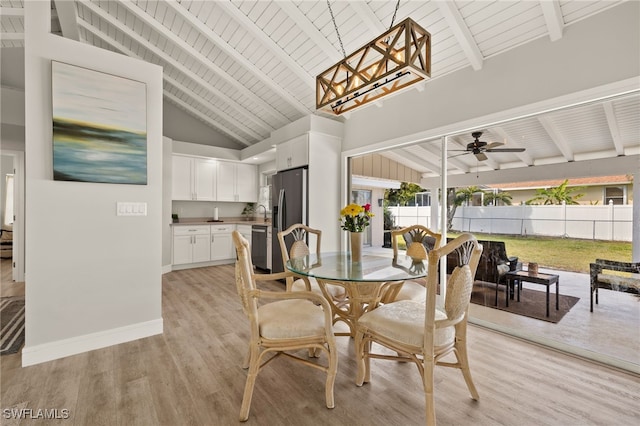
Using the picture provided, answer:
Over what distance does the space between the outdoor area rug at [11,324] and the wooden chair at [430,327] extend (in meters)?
2.97

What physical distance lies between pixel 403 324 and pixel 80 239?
2.67m

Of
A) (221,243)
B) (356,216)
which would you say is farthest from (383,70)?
(221,243)

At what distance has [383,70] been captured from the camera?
183 cm

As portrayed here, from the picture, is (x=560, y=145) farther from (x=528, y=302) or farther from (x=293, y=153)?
(x=293, y=153)

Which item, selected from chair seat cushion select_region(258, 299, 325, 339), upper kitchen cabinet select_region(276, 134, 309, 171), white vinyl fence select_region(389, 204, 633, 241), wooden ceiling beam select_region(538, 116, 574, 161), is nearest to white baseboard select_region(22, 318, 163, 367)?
chair seat cushion select_region(258, 299, 325, 339)

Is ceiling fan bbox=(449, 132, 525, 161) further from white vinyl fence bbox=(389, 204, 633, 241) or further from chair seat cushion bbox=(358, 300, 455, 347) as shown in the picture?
chair seat cushion bbox=(358, 300, 455, 347)

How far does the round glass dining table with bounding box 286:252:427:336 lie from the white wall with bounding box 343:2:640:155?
5.76 ft

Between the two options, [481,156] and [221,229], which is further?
[221,229]

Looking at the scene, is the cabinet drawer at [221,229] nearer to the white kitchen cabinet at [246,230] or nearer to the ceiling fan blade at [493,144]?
the white kitchen cabinet at [246,230]

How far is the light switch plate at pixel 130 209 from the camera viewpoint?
8.43 ft

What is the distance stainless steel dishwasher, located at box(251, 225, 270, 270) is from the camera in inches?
210

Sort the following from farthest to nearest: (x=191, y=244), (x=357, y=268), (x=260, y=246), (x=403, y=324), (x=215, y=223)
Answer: (x=215, y=223) → (x=191, y=244) → (x=260, y=246) → (x=357, y=268) → (x=403, y=324)

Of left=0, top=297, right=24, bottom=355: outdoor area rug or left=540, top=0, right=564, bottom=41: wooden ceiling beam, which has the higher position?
left=540, top=0, right=564, bottom=41: wooden ceiling beam

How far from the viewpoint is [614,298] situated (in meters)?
2.32
